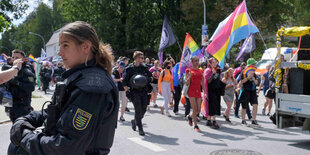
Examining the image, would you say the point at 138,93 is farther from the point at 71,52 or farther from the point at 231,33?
the point at 71,52

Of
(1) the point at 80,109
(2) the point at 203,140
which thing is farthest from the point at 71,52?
(2) the point at 203,140

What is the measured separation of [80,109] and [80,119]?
0.05m

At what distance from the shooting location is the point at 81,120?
1707 millimetres

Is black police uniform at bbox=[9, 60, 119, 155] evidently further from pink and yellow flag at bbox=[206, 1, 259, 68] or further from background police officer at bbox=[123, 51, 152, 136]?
pink and yellow flag at bbox=[206, 1, 259, 68]

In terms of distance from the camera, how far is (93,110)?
1746 millimetres

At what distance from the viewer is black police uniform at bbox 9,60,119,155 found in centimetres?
170

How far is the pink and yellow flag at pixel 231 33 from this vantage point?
8906 mm

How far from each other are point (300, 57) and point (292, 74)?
48 cm

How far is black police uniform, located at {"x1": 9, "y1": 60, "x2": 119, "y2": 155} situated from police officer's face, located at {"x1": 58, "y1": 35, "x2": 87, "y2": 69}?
0.06m

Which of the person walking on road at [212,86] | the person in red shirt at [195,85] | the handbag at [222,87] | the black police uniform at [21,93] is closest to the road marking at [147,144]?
the person in red shirt at [195,85]

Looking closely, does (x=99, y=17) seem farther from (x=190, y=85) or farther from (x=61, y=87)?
(x=61, y=87)

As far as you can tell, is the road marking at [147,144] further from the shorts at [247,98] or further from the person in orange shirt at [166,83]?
the person in orange shirt at [166,83]

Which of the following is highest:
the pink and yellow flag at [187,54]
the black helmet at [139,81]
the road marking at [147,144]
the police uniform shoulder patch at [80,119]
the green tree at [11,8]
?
the green tree at [11,8]

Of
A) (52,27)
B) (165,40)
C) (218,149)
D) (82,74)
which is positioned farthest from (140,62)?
(52,27)
